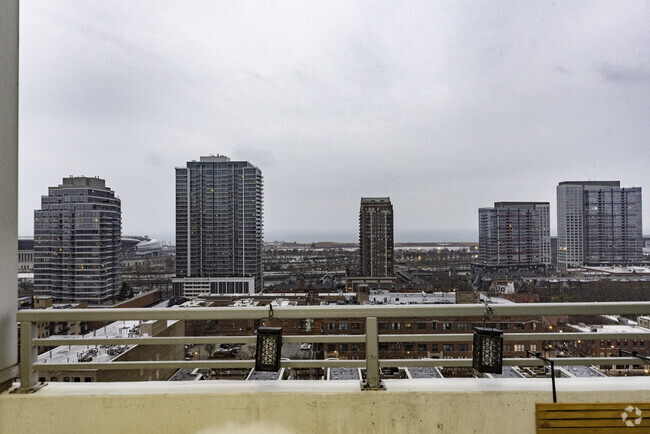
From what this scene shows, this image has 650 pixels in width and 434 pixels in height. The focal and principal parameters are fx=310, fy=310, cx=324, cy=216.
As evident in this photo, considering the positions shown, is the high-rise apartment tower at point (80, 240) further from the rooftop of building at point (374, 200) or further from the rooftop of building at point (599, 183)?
the rooftop of building at point (599, 183)

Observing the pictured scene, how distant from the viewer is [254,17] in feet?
12.1

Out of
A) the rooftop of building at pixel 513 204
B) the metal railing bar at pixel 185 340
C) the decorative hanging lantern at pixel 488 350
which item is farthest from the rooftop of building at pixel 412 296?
the rooftop of building at pixel 513 204

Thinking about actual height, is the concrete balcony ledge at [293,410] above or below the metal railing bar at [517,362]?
below

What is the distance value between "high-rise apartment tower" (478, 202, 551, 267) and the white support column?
16.2 feet

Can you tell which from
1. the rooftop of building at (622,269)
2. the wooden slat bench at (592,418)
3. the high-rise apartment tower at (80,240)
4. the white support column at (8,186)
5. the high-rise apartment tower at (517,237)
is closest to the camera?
the wooden slat bench at (592,418)

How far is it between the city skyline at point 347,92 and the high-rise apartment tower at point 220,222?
309mm

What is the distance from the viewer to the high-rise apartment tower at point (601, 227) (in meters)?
3.88

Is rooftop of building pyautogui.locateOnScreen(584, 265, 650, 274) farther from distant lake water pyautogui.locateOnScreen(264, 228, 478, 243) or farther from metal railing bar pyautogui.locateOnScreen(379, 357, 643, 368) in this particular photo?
metal railing bar pyautogui.locateOnScreen(379, 357, 643, 368)

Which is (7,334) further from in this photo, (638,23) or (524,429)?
(638,23)

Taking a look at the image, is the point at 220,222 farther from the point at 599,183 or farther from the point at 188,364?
Answer: the point at 599,183

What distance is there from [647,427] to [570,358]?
473 mm

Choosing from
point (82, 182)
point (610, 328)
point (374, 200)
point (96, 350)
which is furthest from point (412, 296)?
point (82, 182)

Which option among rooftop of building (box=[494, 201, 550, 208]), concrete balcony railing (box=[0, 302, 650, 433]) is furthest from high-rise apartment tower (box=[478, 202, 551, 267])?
concrete balcony railing (box=[0, 302, 650, 433])

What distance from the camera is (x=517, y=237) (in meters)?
4.60
